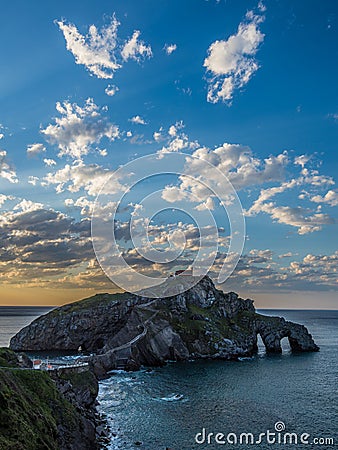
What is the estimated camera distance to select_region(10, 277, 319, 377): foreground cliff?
484 ft

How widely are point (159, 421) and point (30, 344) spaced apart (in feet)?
374

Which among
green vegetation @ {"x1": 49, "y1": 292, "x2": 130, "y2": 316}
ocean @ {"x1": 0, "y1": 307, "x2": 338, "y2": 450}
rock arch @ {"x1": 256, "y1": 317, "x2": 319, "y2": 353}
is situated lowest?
ocean @ {"x1": 0, "y1": 307, "x2": 338, "y2": 450}

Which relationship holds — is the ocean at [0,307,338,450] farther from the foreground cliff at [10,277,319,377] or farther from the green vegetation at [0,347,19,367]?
the green vegetation at [0,347,19,367]

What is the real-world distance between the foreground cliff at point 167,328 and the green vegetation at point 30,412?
77485 mm

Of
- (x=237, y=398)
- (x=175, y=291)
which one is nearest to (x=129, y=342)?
(x=175, y=291)

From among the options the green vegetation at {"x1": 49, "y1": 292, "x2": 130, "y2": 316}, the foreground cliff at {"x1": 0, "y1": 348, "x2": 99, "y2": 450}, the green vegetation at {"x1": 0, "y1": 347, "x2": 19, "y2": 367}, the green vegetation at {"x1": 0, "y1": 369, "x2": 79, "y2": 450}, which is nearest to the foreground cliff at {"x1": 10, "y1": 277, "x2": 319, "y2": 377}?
the green vegetation at {"x1": 49, "y1": 292, "x2": 130, "y2": 316}

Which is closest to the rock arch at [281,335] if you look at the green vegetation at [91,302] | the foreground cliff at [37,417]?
the green vegetation at [91,302]

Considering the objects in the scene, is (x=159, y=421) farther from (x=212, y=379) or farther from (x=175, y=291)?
(x=175, y=291)

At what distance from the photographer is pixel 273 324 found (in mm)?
175125

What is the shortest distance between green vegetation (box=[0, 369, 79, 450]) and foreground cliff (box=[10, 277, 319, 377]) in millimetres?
77485

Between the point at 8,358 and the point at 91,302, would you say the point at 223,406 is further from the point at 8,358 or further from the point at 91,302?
the point at 91,302

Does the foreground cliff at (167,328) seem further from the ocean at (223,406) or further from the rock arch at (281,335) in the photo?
the ocean at (223,406)

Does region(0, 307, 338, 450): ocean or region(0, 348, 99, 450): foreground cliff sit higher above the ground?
region(0, 348, 99, 450): foreground cliff

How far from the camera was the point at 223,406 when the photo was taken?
8481cm
